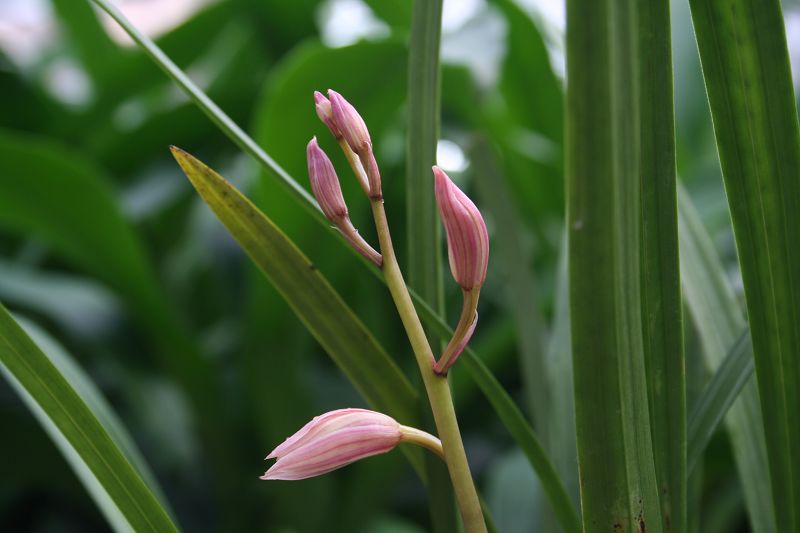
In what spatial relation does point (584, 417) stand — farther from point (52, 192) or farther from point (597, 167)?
point (52, 192)

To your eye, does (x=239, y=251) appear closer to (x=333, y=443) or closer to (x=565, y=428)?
(x=565, y=428)

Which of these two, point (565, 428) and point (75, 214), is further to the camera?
point (75, 214)

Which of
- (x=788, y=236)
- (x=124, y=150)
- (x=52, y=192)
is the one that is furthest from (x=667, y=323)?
(x=124, y=150)

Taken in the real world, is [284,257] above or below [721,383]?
above

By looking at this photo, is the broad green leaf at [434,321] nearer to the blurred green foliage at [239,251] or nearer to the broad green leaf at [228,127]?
the broad green leaf at [228,127]

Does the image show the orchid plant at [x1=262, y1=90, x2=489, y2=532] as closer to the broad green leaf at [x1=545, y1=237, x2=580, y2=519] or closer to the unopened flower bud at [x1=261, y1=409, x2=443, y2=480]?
the unopened flower bud at [x1=261, y1=409, x2=443, y2=480]

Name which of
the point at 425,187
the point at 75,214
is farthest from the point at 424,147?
the point at 75,214
